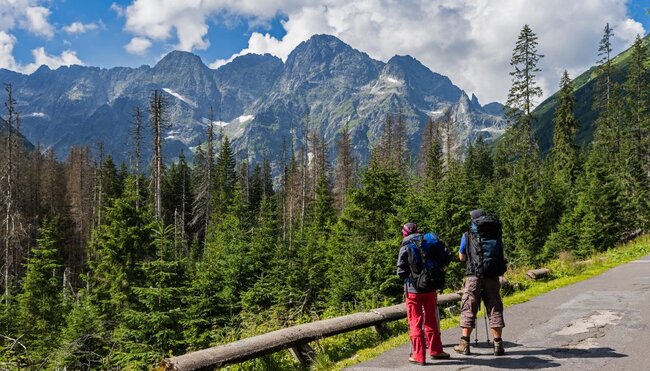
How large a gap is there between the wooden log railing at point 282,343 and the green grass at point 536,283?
1.36 ft

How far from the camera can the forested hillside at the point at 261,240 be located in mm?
15852

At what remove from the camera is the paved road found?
6.73 m

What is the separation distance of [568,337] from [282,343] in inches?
199

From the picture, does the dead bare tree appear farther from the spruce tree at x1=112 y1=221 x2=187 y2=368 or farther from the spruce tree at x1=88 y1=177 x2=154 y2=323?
the spruce tree at x1=112 y1=221 x2=187 y2=368

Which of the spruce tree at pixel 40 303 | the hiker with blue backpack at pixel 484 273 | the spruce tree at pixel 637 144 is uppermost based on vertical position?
the spruce tree at pixel 637 144

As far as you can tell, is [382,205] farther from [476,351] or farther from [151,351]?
[476,351]

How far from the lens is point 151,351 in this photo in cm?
1403

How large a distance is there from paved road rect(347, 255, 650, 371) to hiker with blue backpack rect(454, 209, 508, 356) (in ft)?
1.45

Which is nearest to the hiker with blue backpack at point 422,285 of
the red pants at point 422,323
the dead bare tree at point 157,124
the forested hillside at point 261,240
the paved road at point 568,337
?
the red pants at point 422,323

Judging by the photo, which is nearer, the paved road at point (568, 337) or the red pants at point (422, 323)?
the paved road at point (568, 337)

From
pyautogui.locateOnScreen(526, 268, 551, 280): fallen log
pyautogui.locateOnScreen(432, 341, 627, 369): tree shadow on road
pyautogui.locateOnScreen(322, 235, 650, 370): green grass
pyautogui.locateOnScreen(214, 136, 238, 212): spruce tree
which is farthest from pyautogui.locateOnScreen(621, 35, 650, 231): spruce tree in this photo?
pyautogui.locateOnScreen(214, 136, 238, 212): spruce tree

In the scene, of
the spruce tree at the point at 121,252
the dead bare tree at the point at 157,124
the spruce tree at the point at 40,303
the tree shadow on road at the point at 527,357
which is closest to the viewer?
the tree shadow on road at the point at 527,357

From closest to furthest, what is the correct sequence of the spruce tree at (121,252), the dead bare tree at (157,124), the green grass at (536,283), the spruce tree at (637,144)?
the green grass at (536,283)
the spruce tree at (121,252)
the dead bare tree at (157,124)
the spruce tree at (637,144)

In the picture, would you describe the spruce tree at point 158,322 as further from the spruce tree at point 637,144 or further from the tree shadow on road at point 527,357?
the spruce tree at point 637,144
